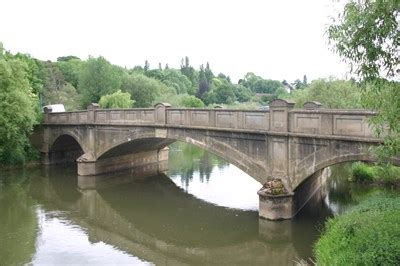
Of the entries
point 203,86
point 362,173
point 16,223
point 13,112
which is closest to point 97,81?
point 13,112

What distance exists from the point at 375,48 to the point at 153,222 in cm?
1372

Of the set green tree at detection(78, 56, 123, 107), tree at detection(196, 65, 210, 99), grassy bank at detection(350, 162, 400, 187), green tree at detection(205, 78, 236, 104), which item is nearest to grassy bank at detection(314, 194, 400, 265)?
grassy bank at detection(350, 162, 400, 187)

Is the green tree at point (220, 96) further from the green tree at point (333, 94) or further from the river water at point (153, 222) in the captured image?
the river water at point (153, 222)

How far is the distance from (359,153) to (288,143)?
3181 millimetres

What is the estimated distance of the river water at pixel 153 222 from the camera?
49.7 feet

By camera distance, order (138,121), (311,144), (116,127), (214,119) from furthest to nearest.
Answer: (116,127)
(138,121)
(214,119)
(311,144)

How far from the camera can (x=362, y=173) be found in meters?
24.6

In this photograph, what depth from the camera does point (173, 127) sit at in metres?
23.7

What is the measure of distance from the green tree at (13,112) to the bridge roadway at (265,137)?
4.68 meters

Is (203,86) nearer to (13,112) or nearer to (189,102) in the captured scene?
(189,102)

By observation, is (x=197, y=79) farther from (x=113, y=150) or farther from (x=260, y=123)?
(x=260, y=123)

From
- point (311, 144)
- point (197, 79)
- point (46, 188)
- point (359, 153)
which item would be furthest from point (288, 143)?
point (197, 79)

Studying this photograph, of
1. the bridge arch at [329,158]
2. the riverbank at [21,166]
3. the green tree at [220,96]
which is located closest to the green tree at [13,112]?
the riverbank at [21,166]

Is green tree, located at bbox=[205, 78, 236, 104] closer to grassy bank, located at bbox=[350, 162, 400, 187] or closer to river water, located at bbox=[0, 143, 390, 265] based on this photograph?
river water, located at bbox=[0, 143, 390, 265]
